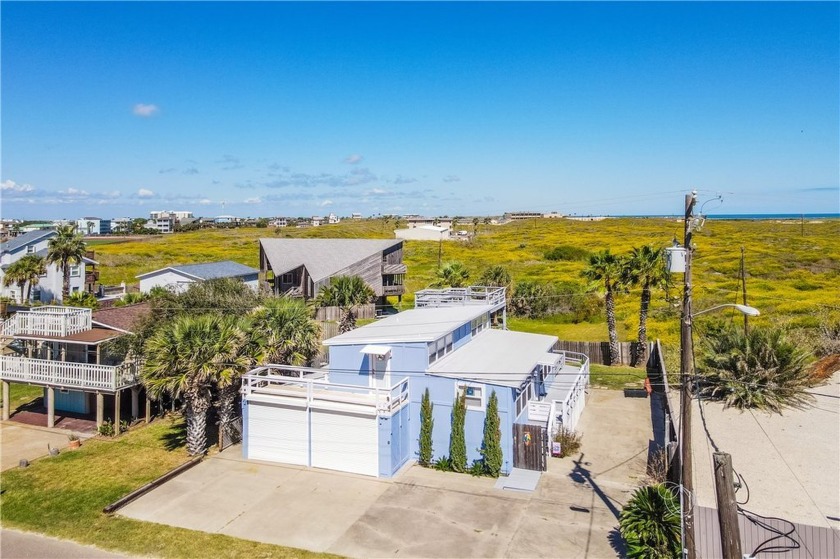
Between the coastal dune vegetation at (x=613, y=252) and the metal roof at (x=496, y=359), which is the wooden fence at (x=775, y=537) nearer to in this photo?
the coastal dune vegetation at (x=613, y=252)

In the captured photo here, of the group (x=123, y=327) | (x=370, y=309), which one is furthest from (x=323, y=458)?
(x=370, y=309)

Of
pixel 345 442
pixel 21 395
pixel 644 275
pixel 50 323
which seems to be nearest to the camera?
pixel 345 442

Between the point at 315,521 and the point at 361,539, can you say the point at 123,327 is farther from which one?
the point at 361,539

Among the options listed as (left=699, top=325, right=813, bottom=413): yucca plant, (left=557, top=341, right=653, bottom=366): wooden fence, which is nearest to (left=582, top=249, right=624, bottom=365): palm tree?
(left=557, top=341, right=653, bottom=366): wooden fence

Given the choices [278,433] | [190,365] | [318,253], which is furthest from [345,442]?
[318,253]

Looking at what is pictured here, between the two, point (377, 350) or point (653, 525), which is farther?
point (377, 350)

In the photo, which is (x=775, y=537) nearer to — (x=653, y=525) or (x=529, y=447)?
(x=653, y=525)

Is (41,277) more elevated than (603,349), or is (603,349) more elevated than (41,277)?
(41,277)
